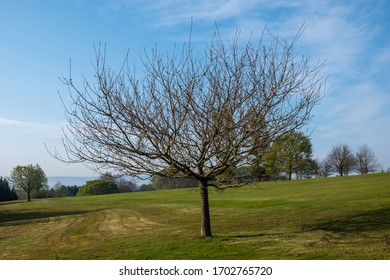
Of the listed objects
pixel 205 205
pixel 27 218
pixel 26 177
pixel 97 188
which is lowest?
pixel 27 218

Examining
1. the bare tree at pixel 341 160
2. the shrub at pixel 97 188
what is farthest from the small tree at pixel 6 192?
the bare tree at pixel 341 160

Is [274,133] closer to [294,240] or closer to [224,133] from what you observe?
[224,133]

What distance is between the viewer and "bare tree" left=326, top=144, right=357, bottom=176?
78750 mm

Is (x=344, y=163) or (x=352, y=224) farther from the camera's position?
(x=344, y=163)

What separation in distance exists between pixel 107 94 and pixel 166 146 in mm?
2546

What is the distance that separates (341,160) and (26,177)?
63614 mm

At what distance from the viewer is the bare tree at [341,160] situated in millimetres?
78750

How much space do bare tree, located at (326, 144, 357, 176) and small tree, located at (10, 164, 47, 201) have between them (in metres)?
60.8

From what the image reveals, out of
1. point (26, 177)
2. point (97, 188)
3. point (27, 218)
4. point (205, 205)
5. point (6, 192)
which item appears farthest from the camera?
point (97, 188)

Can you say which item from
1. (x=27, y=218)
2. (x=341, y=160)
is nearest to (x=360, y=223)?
(x=27, y=218)

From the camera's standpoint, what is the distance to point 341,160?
260ft

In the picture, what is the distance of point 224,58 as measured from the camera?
12.4 meters

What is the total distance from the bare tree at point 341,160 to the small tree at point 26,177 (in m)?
60.8

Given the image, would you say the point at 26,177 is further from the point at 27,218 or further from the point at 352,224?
the point at 352,224
